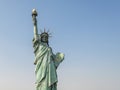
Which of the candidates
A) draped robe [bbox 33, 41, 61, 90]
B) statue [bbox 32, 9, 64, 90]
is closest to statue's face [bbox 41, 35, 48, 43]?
statue [bbox 32, 9, 64, 90]

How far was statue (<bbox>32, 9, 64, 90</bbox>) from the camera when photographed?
22078mm

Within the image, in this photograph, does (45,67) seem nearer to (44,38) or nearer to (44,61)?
(44,61)

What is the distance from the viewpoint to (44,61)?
73.8 feet

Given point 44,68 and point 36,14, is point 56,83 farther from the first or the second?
point 36,14

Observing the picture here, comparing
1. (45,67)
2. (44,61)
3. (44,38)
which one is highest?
(44,38)

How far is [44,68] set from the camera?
22.4 meters

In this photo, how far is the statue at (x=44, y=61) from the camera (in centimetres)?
2208

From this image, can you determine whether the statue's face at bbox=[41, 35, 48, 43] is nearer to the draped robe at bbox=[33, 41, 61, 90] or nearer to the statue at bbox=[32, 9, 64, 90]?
the statue at bbox=[32, 9, 64, 90]

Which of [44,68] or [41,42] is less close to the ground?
[41,42]

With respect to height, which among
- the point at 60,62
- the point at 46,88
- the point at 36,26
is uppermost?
the point at 36,26

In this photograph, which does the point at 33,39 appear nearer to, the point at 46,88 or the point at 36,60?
the point at 36,60

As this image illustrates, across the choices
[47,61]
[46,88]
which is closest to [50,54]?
[47,61]

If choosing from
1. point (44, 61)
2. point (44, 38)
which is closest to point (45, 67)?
point (44, 61)

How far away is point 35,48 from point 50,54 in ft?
2.96
